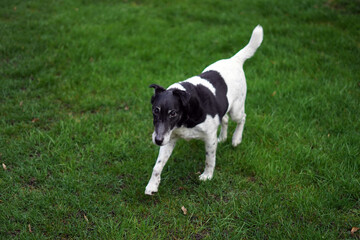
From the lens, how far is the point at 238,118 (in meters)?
4.22

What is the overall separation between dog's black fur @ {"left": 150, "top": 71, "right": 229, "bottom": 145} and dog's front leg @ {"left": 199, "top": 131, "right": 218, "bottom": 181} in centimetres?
29

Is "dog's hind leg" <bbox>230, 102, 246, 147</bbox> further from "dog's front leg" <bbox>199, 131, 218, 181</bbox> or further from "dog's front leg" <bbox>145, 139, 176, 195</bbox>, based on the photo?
"dog's front leg" <bbox>145, 139, 176, 195</bbox>

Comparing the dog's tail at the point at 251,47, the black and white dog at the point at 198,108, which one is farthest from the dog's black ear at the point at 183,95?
the dog's tail at the point at 251,47

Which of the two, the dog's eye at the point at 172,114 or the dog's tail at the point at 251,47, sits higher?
the dog's tail at the point at 251,47

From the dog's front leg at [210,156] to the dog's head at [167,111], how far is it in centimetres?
59

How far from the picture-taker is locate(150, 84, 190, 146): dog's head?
3.03m

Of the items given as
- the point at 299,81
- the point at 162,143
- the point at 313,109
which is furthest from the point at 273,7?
the point at 162,143

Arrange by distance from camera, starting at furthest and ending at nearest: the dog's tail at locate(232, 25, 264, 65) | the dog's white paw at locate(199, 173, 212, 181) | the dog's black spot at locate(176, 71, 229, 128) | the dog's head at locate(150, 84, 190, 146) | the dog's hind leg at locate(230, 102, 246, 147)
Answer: the dog's tail at locate(232, 25, 264, 65), the dog's hind leg at locate(230, 102, 246, 147), the dog's white paw at locate(199, 173, 212, 181), the dog's black spot at locate(176, 71, 229, 128), the dog's head at locate(150, 84, 190, 146)

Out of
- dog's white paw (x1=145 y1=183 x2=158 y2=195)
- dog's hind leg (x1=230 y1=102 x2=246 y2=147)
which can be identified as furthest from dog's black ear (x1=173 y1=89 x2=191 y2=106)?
dog's hind leg (x1=230 y1=102 x2=246 y2=147)

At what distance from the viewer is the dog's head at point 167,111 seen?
303 centimetres

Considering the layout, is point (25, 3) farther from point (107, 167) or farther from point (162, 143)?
point (162, 143)

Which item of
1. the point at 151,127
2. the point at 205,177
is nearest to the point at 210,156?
the point at 205,177

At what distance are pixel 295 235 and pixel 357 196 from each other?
966mm

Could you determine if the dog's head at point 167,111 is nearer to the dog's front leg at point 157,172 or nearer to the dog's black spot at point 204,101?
the dog's black spot at point 204,101
